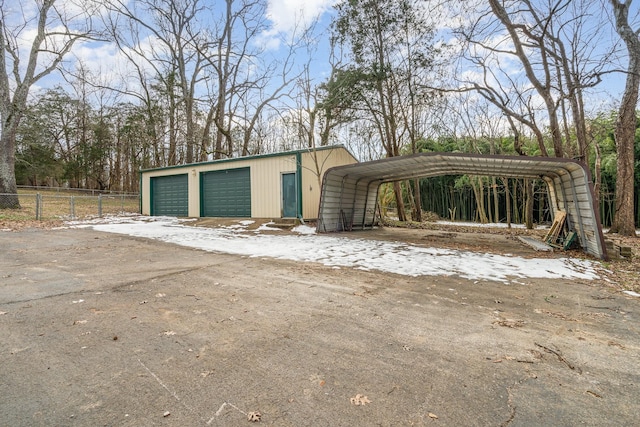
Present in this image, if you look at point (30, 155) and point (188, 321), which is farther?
point (30, 155)

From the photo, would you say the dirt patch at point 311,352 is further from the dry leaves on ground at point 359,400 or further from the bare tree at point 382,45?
the bare tree at point 382,45

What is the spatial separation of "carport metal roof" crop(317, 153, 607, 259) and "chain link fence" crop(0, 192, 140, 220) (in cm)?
1048

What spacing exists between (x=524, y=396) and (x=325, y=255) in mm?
4340

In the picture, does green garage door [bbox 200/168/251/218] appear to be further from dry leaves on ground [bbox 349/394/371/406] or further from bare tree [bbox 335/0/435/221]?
dry leaves on ground [bbox 349/394/371/406]

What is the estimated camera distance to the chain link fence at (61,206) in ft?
37.8

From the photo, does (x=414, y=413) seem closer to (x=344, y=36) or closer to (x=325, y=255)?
(x=325, y=255)

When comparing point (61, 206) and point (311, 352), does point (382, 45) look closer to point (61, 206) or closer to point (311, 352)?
point (311, 352)

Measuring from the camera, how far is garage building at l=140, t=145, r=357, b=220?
11.3m

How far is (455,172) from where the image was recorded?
984 centimetres

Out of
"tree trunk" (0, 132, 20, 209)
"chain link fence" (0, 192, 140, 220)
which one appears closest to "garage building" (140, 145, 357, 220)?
"chain link fence" (0, 192, 140, 220)

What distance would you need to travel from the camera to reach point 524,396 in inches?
66.7

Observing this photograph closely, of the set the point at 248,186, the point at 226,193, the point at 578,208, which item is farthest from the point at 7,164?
the point at 578,208

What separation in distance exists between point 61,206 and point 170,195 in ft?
21.8

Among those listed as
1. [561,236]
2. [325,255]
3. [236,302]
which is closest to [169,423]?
[236,302]
